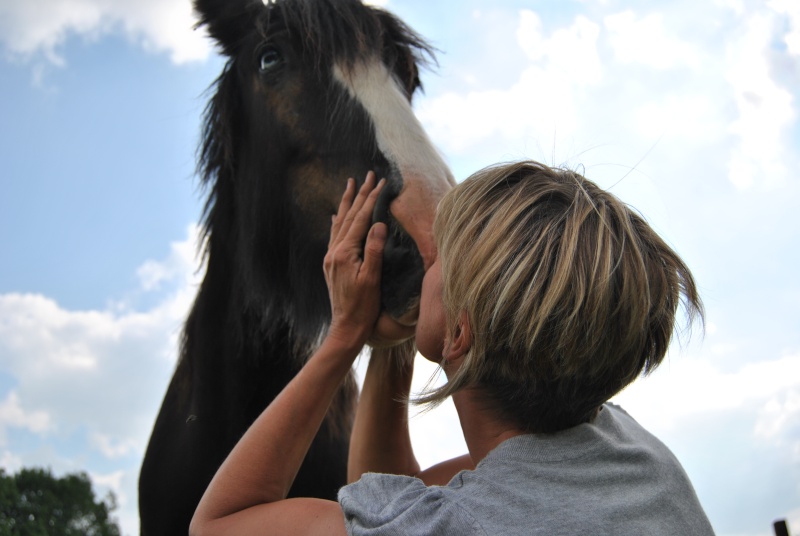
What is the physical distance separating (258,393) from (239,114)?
48.3 inches

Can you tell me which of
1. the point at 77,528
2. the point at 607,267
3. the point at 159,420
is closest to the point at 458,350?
the point at 607,267

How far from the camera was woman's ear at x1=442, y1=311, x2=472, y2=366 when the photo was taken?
1.32 meters

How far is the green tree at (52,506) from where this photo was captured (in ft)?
82.9

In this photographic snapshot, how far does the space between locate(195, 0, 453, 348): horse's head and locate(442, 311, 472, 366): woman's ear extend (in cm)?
71

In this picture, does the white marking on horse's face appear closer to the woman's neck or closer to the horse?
the horse

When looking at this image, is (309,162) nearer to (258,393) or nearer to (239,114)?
(239,114)

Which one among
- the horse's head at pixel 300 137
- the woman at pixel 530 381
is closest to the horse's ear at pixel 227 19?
the horse's head at pixel 300 137

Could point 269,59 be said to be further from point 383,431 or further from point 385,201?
point 383,431

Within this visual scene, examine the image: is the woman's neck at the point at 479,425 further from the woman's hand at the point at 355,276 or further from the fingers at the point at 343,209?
the fingers at the point at 343,209

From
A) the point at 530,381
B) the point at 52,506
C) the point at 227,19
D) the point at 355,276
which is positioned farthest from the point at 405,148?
the point at 52,506

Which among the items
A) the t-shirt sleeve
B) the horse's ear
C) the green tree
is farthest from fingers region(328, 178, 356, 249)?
the green tree

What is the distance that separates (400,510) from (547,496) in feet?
0.80

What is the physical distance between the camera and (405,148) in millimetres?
2232

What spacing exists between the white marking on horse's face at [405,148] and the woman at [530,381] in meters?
0.50
